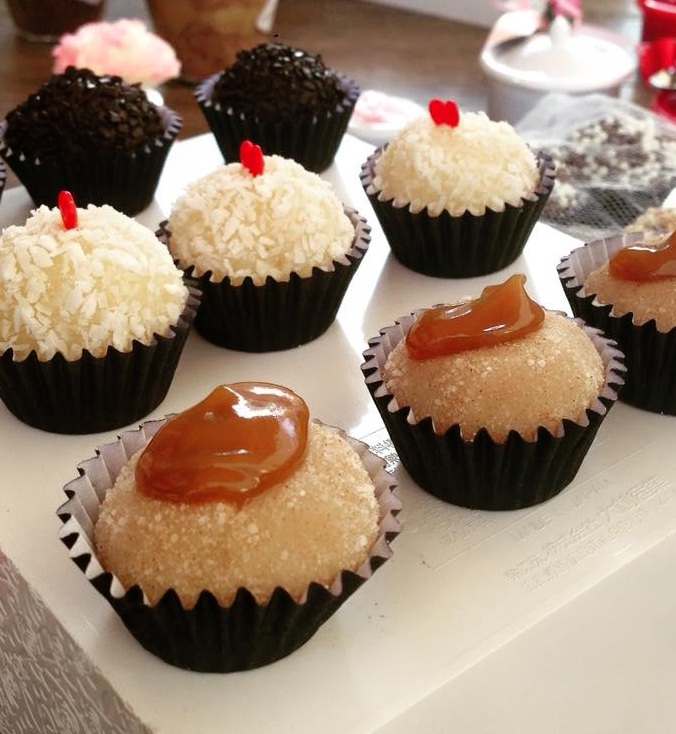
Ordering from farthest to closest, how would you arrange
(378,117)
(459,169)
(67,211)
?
(378,117) → (459,169) → (67,211)

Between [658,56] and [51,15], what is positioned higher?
[658,56]

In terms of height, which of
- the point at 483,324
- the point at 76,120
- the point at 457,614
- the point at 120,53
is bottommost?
the point at 120,53

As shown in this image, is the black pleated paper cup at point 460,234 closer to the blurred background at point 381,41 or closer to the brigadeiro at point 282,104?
the brigadeiro at point 282,104

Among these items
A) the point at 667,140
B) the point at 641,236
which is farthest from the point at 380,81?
the point at 641,236

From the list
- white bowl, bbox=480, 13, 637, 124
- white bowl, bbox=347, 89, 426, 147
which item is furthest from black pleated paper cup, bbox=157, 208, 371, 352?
white bowl, bbox=480, 13, 637, 124

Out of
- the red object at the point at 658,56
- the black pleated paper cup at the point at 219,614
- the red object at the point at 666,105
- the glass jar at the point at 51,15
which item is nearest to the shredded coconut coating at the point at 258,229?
the black pleated paper cup at the point at 219,614

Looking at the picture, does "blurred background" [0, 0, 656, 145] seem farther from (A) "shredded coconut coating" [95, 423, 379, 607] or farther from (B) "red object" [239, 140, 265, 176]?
(A) "shredded coconut coating" [95, 423, 379, 607]

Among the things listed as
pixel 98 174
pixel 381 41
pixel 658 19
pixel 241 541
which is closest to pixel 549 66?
pixel 658 19

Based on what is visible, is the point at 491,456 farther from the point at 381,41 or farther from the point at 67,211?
the point at 381,41
